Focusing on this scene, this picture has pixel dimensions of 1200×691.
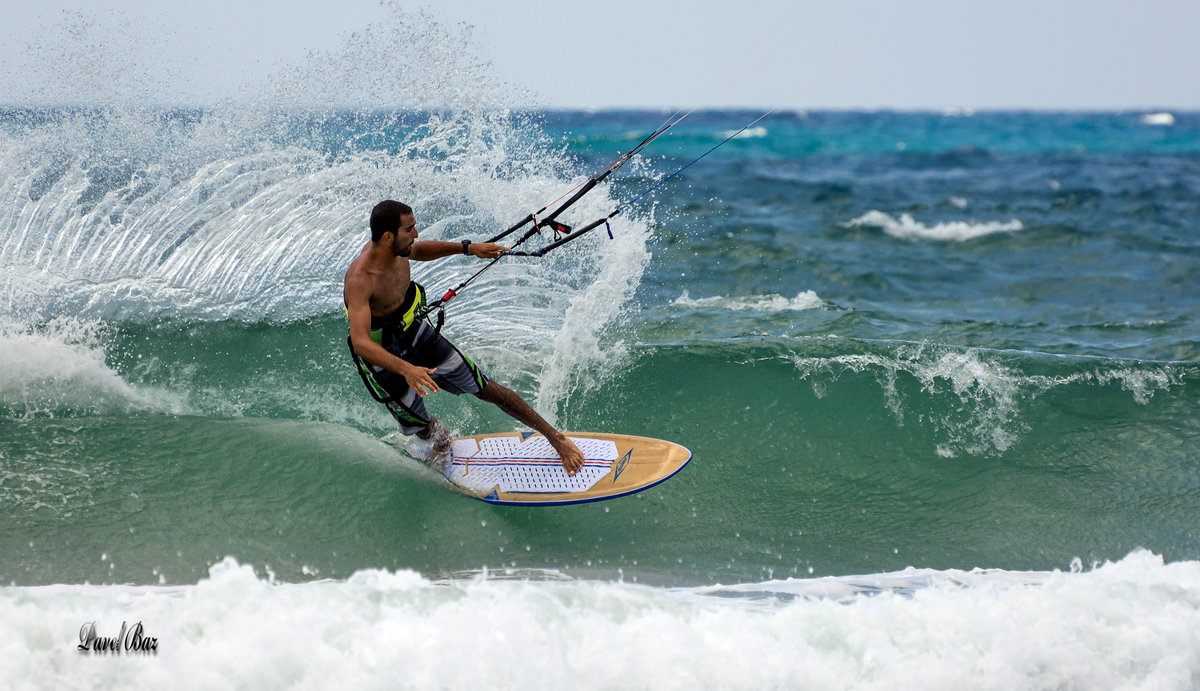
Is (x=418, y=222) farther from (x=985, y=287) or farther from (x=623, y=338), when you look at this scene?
(x=985, y=287)

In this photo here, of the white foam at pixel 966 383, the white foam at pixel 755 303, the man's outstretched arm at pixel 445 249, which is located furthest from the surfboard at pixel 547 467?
the white foam at pixel 755 303

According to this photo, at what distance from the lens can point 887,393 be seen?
604cm

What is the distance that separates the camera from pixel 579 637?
3.35m

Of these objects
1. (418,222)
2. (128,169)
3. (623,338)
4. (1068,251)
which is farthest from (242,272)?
(1068,251)

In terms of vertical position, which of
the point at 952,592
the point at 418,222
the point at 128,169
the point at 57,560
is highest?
the point at 128,169

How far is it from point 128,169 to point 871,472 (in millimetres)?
7176

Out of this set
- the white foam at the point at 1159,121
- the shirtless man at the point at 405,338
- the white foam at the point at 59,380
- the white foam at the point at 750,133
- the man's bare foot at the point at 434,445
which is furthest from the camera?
the white foam at the point at 1159,121

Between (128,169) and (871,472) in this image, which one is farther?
(128,169)

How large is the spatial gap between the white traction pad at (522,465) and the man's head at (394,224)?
59.1 inches

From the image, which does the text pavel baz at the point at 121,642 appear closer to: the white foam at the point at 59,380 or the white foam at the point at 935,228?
the white foam at the point at 59,380

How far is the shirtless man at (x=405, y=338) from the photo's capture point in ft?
12.6

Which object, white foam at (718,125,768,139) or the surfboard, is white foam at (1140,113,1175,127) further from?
the surfboard

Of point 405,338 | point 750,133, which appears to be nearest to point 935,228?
point 405,338

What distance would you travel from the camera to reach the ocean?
3322 millimetres
